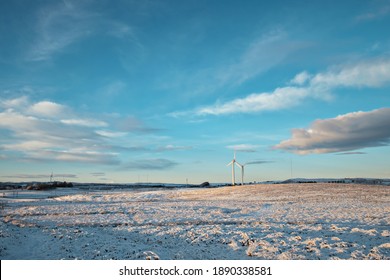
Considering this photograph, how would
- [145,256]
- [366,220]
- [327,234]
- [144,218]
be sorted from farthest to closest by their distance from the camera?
[144,218]
[366,220]
[327,234]
[145,256]

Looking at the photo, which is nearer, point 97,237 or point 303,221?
point 97,237

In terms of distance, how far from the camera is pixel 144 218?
1023 inches

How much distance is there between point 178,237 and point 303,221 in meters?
10.3
